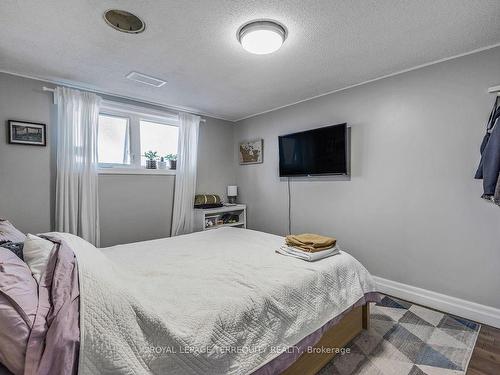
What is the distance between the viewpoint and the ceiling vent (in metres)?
2.54

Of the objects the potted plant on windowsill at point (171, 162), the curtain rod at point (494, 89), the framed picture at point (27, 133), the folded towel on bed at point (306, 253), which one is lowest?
the folded towel on bed at point (306, 253)

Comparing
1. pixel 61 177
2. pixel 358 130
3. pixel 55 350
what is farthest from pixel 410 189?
pixel 61 177

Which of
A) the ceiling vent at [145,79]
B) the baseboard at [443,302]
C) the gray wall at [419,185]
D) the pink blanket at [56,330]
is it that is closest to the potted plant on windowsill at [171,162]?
the ceiling vent at [145,79]

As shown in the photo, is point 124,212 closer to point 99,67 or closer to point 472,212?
point 99,67

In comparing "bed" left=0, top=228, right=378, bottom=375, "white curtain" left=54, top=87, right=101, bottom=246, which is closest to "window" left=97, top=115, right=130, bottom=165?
"white curtain" left=54, top=87, right=101, bottom=246

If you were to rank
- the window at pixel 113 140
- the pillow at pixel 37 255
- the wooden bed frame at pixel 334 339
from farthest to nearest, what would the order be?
1. the window at pixel 113 140
2. the wooden bed frame at pixel 334 339
3. the pillow at pixel 37 255

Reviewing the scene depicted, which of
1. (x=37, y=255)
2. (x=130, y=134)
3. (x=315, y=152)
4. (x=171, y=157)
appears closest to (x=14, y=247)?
(x=37, y=255)

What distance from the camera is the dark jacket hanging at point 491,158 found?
1.85 metres

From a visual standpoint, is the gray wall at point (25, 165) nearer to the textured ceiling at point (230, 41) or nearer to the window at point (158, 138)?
the textured ceiling at point (230, 41)

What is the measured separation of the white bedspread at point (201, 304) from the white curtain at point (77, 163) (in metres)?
0.97

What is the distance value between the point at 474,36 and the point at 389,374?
2526 mm

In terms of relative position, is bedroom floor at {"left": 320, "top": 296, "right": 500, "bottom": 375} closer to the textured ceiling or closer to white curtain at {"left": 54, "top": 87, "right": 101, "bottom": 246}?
the textured ceiling

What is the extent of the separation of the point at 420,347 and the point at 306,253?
3.48 feet

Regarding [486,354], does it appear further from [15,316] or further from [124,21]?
[124,21]
